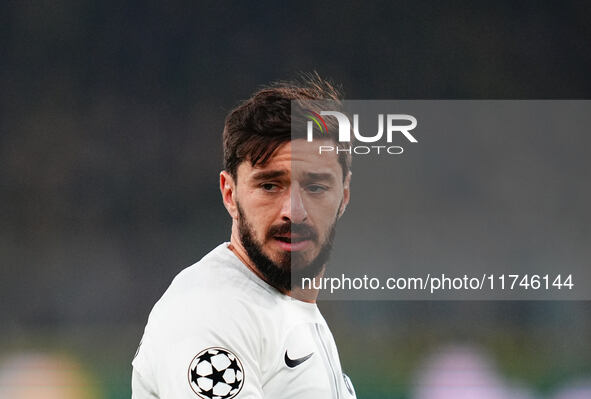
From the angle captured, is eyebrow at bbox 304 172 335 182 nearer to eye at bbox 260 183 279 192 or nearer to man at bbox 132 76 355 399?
man at bbox 132 76 355 399

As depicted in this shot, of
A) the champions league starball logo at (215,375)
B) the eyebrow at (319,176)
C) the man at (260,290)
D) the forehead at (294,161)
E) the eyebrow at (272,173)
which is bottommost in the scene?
the champions league starball logo at (215,375)

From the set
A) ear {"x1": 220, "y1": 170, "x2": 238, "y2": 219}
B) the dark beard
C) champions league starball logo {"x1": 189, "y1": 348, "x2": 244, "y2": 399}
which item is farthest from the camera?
ear {"x1": 220, "y1": 170, "x2": 238, "y2": 219}

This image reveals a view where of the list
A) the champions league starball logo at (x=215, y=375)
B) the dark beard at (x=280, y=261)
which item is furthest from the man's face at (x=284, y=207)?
the champions league starball logo at (x=215, y=375)

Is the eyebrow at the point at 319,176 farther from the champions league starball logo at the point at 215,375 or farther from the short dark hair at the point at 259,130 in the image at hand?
the champions league starball logo at the point at 215,375

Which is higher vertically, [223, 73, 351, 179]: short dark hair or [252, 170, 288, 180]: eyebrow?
[223, 73, 351, 179]: short dark hair

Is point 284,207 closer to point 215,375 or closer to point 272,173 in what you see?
point 272,173

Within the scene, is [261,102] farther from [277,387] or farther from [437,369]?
[437,369]

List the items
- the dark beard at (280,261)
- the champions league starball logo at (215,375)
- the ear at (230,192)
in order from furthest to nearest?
the ear at (230,192), the dark beard at (280,261), the champions league starball logo at (215,375)

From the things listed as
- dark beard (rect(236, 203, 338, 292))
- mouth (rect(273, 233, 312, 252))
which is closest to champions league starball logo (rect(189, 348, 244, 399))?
dark beard (rect(236, 203, 338, 292))

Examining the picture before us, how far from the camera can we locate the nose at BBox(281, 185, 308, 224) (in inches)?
105

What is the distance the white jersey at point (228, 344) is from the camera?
7.05 feet

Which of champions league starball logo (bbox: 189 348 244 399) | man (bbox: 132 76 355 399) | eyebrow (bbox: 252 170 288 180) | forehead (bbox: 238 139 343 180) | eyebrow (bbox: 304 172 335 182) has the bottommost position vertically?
champions league starball logo (bbox: 189 348 244 399)

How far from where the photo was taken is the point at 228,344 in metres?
2.18

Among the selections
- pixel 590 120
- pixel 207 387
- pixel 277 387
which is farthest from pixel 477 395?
pixel 207 387
